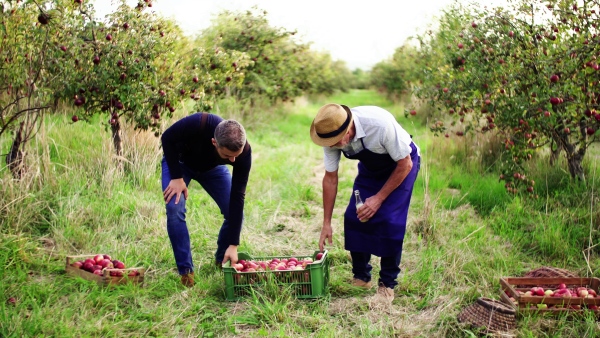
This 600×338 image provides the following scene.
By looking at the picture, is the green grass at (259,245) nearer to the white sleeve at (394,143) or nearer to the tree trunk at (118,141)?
the tree trunk at (118,141)

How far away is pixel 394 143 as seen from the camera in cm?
416

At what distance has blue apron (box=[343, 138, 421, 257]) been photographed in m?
4.34

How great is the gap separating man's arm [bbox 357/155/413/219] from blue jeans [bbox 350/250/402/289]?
1.26ft

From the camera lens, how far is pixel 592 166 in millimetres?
7023

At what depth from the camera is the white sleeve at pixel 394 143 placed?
413 cm

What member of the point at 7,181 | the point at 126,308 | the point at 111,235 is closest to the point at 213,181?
the point at 126,308

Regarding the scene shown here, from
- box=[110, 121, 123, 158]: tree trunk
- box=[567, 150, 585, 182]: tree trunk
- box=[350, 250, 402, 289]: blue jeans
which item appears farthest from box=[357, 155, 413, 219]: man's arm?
box=[110, 121, 123, 158]: tree trunk

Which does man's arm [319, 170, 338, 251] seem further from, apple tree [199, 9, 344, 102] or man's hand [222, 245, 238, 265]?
apple tree [199, 9, 344, 102]

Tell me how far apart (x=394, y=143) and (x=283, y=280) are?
1278mm

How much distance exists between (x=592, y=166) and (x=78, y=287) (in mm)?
5709

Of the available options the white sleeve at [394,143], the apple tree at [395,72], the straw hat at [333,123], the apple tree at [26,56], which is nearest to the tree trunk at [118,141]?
the apple tree at [26,56]

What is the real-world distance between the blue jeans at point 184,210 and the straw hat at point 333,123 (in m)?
1.11

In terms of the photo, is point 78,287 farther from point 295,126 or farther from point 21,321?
point 295,126

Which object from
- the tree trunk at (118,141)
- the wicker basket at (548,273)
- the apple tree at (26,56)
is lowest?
the wicker basket at (548,273)
